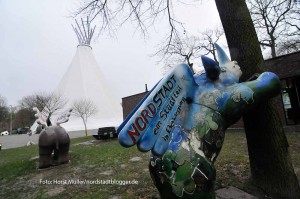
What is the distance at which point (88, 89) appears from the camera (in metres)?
35.7

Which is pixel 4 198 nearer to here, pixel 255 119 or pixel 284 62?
pixel 255 119

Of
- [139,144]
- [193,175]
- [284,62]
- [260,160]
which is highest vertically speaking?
[284,62]

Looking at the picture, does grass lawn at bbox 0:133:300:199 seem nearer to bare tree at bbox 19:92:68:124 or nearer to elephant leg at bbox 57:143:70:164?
elephant leg at bbox 57:143:70:164

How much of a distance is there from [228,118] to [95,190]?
3.62m

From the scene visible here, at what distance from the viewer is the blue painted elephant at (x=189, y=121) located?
176 cm

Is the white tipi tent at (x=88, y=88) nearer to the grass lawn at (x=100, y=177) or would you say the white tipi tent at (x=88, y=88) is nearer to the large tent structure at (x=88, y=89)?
the large tent structure at (x=88, y=89)

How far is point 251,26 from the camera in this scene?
12.3 feet

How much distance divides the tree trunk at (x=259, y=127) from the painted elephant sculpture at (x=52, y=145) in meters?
6.14

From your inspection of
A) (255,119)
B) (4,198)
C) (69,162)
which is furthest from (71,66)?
(255,119)

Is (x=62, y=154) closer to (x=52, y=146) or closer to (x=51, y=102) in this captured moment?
(x=52, y=146)

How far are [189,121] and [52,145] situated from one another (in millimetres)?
6667

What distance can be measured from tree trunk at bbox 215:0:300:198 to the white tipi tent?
29663 millimetres

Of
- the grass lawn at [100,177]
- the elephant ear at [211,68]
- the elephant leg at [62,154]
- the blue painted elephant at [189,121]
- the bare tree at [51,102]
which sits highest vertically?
the bare tree at [51,102]

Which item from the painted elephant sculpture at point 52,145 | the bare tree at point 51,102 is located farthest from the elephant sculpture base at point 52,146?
the bare tree at point 51,102
